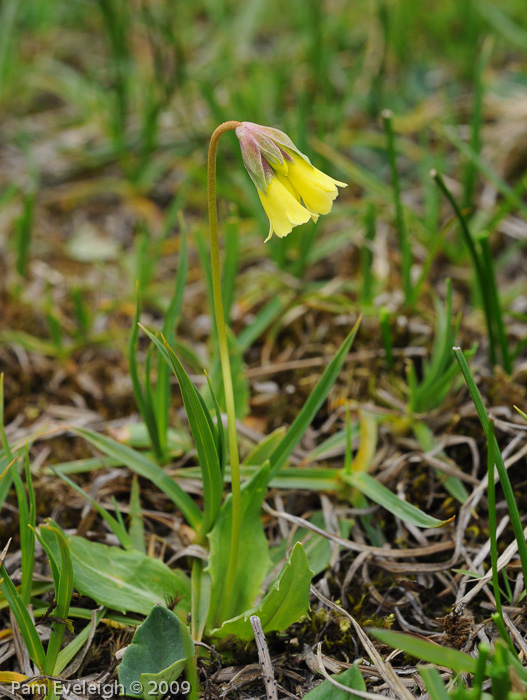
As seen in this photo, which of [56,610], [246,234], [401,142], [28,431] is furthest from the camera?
[401,142]

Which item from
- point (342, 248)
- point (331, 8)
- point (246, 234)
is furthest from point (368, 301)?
point (331, 8)

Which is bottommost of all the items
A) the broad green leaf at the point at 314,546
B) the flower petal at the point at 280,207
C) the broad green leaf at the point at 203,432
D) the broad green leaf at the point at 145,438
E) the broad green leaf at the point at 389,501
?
the broad green leaf at the point at 314,546

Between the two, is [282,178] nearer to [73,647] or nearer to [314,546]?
[314,546]

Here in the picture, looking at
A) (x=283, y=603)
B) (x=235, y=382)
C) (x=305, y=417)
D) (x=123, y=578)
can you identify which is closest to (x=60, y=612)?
(x=123, y=578)

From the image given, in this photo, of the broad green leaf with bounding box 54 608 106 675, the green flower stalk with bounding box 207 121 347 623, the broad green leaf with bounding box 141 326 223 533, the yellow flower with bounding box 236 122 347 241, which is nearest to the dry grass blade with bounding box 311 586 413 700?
the broad green leaf with bounding box 141 326 223 533

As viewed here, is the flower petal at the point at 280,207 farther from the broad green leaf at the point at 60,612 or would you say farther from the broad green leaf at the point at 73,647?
the broad green leaf at the point at 73,647

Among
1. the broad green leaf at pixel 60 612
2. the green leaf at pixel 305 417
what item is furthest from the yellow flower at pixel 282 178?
the broad green leaf at pixel 60 612

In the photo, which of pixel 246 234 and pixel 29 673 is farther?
pixel 246 234

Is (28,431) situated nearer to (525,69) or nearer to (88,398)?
(88,398)
